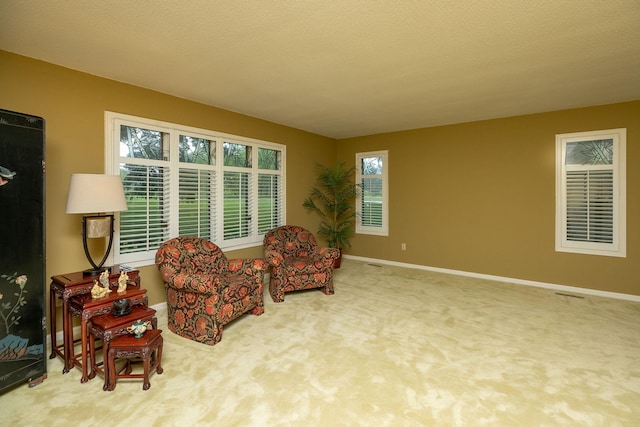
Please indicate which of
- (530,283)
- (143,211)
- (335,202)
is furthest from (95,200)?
(530,283)

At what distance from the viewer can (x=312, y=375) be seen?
92.4 inches

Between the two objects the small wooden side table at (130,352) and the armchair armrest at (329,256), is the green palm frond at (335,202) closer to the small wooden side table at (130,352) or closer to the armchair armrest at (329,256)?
the armchair armrest at (329,256)

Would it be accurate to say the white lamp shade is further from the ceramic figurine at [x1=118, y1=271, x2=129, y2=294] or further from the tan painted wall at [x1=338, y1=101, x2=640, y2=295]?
the tan painted wall at [x1=338, y1=101, x2=640, y2=295]

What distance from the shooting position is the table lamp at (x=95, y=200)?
2484 millimetres

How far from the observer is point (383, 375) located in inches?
92.3

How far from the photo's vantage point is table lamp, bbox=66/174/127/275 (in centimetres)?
248

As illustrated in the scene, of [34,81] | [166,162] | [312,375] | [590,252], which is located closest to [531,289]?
[590,252]

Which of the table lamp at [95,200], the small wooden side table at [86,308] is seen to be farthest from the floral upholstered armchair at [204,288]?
the table lamp at [95,200]

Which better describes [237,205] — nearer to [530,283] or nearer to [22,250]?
[22,250]

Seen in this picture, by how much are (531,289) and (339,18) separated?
15.1 ft

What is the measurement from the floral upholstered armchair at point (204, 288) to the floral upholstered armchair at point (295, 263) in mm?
504

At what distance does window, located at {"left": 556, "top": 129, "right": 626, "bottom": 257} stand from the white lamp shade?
569cm

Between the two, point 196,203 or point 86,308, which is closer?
point 86,308

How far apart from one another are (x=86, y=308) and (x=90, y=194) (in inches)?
35.8
